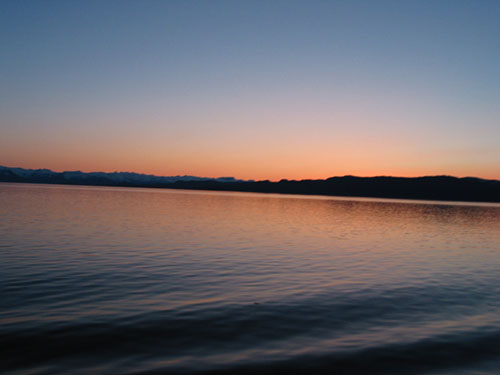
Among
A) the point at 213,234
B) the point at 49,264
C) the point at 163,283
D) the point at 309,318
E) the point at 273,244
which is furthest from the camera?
the point at 213,234

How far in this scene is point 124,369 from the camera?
7.95 meters

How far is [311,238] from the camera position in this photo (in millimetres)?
34000

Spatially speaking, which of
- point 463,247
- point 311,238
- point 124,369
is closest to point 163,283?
point 124,369

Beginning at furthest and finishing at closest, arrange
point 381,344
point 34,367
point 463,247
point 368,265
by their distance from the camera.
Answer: point 463,247, point 368,265, point 381,344, point 34,367

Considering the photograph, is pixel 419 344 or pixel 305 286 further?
pixel 305 286

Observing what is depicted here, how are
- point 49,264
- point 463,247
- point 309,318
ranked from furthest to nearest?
1. point 463,247
2. point 49,264
3. point 309,318

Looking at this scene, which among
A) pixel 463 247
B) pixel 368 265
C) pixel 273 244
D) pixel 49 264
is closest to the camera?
pixel 49 264

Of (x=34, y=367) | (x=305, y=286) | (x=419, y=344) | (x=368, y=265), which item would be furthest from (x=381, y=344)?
(x=368, y=265)

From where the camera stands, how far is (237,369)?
813cm

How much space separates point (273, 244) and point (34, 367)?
22551 mm

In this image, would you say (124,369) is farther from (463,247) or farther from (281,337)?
(463,247)

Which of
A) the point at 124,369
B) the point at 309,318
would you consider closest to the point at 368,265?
the point at 309,318

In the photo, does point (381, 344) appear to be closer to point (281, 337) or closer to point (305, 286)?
point (281, 337)

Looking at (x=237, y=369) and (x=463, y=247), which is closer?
(x=237, y=369)
